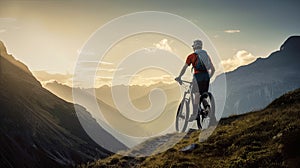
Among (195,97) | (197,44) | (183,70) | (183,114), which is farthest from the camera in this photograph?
(183,114)

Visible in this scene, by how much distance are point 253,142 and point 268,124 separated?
2.48 metres

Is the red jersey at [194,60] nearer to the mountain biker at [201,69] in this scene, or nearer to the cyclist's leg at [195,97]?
the mountain biker at [201,69]

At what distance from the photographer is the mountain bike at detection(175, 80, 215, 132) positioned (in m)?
16.0

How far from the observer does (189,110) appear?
1820cm

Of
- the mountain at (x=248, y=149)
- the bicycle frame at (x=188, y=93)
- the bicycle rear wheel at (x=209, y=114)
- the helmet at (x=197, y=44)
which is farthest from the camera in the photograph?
the bicycle frame at (x=188, y=93)

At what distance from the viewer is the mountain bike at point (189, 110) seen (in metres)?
16.0

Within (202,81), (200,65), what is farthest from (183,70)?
(202,81)

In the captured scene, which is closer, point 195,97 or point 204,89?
point 204,89

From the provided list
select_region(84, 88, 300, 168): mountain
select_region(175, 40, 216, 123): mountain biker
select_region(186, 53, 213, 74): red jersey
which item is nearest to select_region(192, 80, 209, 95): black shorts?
select_region(175, 40, 216, 123): mountain biker

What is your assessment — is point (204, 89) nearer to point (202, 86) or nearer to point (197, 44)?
point (202, 86)

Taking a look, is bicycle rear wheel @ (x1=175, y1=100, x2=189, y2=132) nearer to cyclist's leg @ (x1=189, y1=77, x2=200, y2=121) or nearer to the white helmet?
cyclist's leg @ (x1=189, y1=77, x2=200, y2=121)

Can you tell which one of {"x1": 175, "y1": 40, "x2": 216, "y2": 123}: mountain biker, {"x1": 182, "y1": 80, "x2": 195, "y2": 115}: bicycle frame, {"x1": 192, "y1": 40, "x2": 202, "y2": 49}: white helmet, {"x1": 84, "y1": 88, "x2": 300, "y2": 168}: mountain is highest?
{"x1": 192, "y1": 40, "x2": 202, "y2": 49}: white helmet

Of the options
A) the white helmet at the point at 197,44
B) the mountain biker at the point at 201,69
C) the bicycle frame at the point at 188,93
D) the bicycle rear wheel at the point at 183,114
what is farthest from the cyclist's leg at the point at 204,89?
the bicycle rear wheel at the point at 183,114

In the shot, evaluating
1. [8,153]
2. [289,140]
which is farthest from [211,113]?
[8,153]
